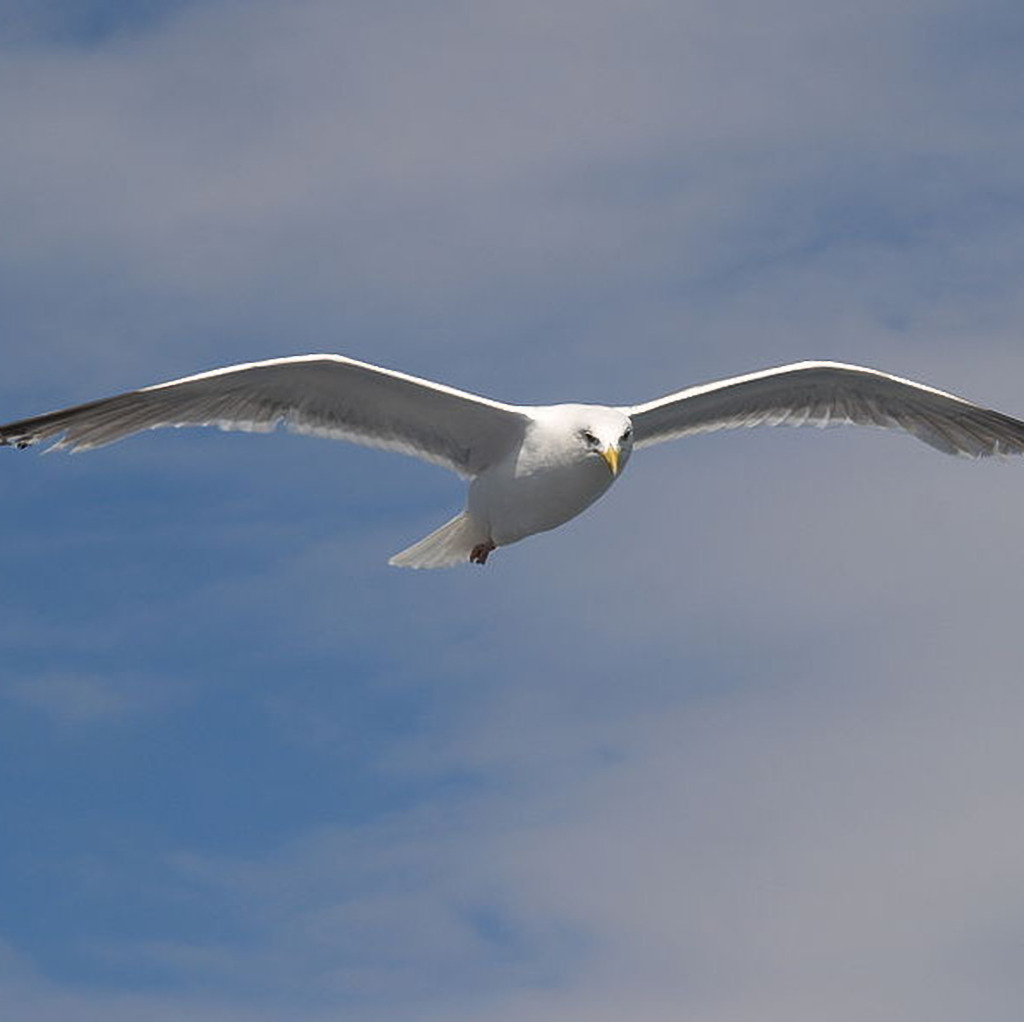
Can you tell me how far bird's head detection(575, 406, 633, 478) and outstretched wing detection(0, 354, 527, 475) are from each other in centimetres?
86

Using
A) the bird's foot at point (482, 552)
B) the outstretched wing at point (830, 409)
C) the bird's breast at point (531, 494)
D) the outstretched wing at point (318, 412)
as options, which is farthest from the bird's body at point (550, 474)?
the outstretched wing at point (830, 409)

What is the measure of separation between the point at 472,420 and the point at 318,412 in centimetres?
157

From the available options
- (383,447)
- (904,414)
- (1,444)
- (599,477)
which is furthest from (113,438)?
(904,414)

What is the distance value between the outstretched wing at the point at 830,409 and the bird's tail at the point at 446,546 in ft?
6.89

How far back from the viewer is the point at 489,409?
19125mm

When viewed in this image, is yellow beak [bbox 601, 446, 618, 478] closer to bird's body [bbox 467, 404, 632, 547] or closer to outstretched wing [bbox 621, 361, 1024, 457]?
bird's body [bbox 467, 404, 632, 547]

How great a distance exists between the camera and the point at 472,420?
19.4 m

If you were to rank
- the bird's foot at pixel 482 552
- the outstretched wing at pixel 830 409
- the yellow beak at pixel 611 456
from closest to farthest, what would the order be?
the yellow beak at pixel 611 456 < the bird's foot at pixel 482 552 < the outstretched wing at pixel 830 409

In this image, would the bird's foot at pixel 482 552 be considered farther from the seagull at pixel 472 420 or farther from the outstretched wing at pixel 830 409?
the outstretched wing at pixel 830 409

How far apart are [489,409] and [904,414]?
225 inches

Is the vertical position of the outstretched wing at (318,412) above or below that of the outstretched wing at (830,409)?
below

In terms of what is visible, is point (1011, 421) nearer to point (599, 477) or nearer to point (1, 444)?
point (599, 477)

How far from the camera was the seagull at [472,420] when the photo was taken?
18.5m

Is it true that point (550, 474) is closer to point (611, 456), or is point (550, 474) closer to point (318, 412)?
point (611, 456)
